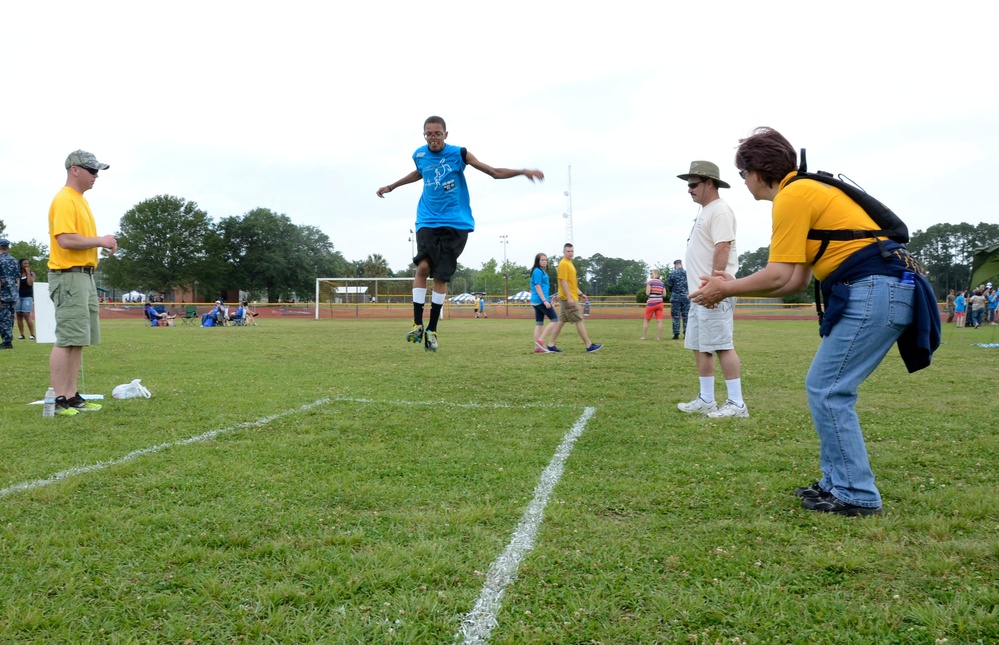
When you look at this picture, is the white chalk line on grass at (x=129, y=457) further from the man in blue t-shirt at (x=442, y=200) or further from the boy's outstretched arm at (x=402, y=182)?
the boy's outstretched arm at (x=402, y=182)

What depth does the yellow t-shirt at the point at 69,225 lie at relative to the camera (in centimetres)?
531

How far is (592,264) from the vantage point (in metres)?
148

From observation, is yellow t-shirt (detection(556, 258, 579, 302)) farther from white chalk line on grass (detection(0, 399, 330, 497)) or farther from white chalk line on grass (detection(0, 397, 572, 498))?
white chalk line on grass (detection(0, 399, 330, 497))

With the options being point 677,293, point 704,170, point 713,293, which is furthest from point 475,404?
point 677,293

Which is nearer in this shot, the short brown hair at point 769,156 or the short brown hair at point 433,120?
the short brown hair at point 769,156

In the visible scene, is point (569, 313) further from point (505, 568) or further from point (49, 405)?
point (505, 568)

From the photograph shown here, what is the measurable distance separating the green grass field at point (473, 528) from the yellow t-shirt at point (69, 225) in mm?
1273

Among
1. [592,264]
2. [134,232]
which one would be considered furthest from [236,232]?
[592,264]

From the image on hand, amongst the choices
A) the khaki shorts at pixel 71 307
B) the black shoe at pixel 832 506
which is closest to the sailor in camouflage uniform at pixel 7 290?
the khaki shorts at pixel 71 307

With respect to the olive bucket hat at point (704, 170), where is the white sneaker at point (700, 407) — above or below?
below

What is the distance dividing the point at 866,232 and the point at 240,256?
92345 millimetres

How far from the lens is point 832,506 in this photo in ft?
9.69

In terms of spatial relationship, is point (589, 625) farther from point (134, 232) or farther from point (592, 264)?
point (592, 264)

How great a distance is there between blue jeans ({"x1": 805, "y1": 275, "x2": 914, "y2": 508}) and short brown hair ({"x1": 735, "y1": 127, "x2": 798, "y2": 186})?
72 centimetres
